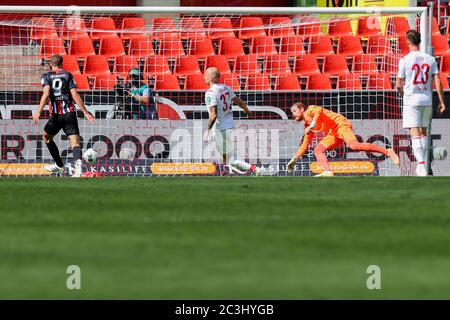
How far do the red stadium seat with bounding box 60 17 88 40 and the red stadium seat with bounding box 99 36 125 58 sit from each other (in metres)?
0.45

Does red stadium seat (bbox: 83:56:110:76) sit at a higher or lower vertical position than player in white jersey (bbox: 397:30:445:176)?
higher

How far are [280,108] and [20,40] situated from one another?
183 inches

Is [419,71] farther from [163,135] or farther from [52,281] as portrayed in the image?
[52,281]

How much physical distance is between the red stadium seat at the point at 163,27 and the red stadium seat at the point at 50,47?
1.67 metres

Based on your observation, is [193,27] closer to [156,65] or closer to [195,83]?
[195,83]

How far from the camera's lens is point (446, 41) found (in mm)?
24328

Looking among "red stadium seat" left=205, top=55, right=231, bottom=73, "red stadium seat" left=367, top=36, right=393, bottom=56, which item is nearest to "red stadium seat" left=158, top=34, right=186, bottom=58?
"red stadium seat" left=205, top=55, right=231, bottom=73

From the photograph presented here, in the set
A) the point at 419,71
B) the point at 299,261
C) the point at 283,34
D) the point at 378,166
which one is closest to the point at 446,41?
the point at 283,34

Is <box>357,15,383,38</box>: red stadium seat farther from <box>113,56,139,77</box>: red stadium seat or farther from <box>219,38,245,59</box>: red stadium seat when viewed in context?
<box>113,56,139,77</box>: red stadium seat

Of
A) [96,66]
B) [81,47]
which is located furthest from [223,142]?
[81,47]

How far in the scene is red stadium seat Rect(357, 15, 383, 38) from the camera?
23.9 metres

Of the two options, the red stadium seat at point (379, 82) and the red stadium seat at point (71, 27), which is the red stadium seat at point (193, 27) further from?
the red stadium seat at point (379, 82)

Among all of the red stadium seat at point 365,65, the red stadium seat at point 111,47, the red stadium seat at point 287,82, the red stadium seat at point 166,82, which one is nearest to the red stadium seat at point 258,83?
the red stadium seat at point 287,82

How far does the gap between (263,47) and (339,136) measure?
478 cm
